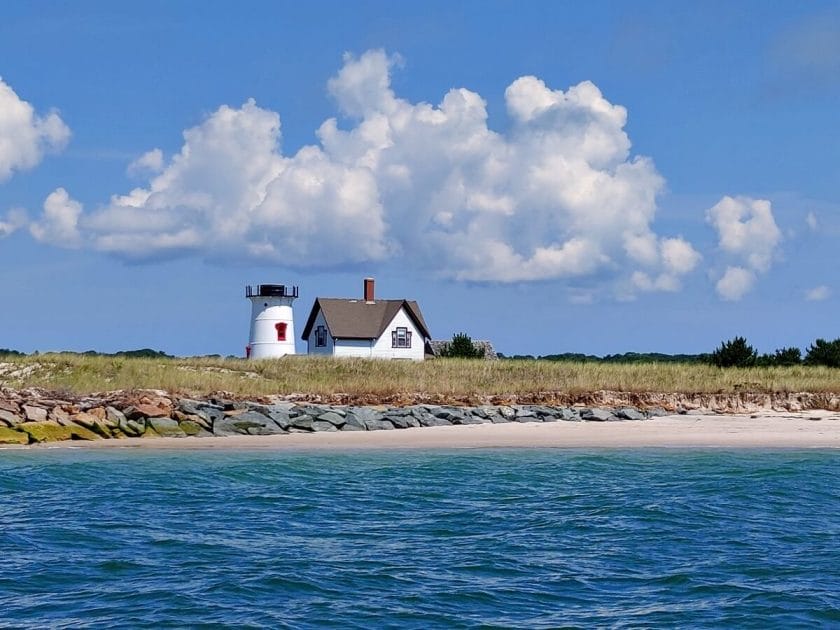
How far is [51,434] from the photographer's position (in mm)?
26469

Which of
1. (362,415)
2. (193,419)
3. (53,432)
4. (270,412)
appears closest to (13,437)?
(53,432)

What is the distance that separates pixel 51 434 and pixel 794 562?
19.9 meters

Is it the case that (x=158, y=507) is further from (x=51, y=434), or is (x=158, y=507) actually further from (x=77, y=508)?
(x=51, y=434)

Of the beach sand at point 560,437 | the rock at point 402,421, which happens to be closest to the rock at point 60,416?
the beach sand at point 560,437

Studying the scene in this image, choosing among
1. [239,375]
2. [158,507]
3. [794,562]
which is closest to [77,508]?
[158,507]

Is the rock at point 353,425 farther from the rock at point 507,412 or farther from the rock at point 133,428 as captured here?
the rock at point 133,428

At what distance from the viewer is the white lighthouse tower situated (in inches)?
2370

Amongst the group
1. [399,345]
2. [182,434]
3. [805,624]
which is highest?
[399,345]

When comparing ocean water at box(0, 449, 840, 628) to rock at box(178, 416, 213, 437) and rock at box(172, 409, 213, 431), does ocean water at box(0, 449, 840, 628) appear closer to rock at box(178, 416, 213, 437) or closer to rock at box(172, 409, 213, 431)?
rock at box(178, 416, 213, 437)

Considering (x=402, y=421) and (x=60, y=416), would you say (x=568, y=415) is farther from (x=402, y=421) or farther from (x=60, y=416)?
(x=60, y=416)

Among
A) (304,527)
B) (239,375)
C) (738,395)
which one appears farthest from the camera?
(239,375)

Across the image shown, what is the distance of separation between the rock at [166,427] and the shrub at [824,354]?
3249 centimetres

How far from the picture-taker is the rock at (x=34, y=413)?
2747cm

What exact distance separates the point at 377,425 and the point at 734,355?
2292 centimetres
